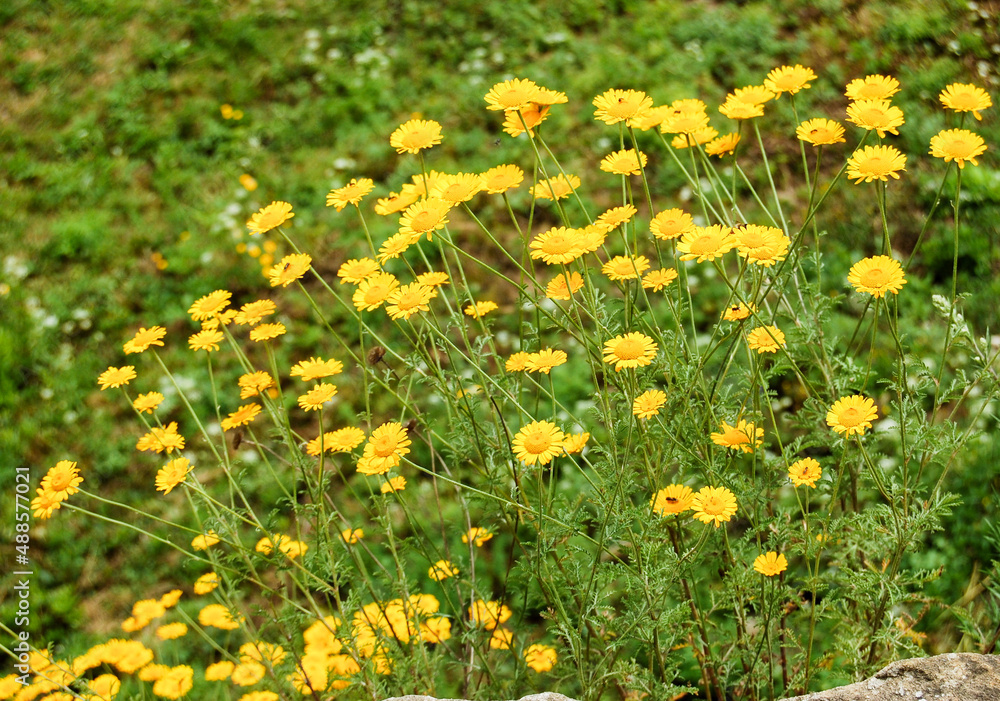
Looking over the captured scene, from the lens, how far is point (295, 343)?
3447 mm

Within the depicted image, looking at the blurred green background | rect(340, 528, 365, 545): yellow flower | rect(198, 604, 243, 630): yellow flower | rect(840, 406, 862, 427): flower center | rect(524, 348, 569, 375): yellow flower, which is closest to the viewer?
rect(840, 406, 862, 427): flower center

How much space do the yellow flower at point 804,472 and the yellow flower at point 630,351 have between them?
0.39 m

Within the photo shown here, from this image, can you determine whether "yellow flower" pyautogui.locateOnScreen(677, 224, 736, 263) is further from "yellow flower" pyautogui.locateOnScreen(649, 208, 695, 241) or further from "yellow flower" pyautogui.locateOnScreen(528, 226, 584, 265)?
"yellow flower" pyautogui.locateOnScreen(528, 226, 584, 265)

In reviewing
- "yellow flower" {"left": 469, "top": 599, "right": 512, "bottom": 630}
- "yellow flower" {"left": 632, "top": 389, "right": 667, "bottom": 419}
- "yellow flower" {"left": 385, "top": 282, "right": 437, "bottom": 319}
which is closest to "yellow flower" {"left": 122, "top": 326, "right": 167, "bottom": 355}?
"yellow flower" {"left": 385, "top": 282, "right": 437, "bottom": 319}

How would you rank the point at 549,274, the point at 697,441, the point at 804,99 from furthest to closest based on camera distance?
1. the point at 804,99
2. the point at 549,274
3. the point at 697,441

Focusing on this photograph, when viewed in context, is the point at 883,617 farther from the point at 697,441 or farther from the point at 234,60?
the point at 234,60

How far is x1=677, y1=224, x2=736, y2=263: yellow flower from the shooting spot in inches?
50.6

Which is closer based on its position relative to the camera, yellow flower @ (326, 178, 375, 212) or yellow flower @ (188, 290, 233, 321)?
yellow flower @ (326, 178, 375, 212)

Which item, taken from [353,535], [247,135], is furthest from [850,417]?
[247,135]

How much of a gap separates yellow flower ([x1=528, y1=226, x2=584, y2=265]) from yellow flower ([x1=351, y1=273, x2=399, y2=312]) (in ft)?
0.90

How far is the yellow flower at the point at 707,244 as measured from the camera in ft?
4.21

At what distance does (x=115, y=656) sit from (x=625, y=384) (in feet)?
4.82

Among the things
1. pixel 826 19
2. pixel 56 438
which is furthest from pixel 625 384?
pixel 826 19

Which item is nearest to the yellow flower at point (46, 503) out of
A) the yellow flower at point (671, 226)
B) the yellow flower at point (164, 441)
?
the yellow flower at point (164, 441)
